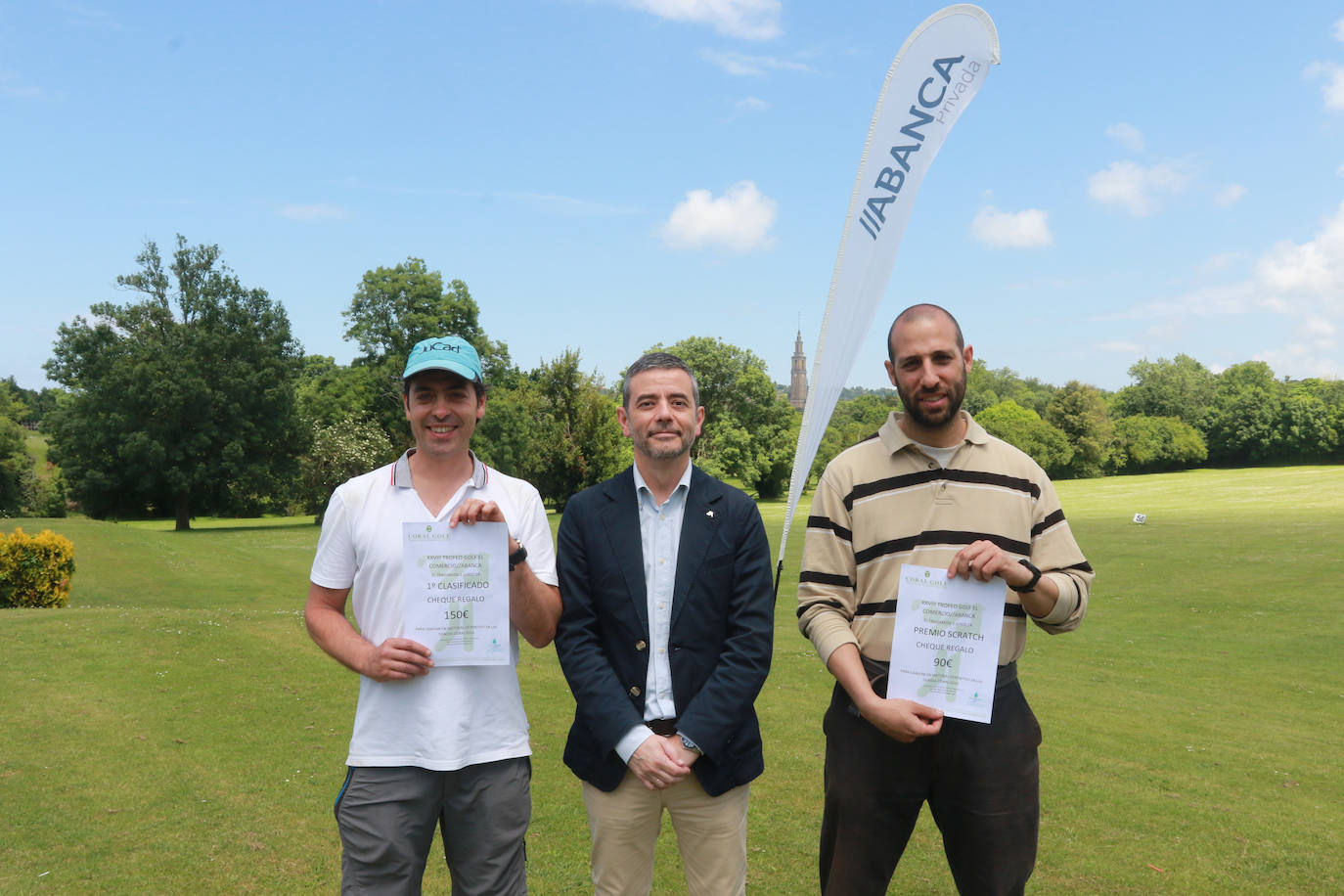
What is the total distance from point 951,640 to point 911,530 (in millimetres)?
433

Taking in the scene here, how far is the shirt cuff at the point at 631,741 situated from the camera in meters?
3.20

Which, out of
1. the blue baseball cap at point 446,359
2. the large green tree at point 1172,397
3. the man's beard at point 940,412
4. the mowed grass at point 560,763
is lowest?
the mowed grass at point 560,763

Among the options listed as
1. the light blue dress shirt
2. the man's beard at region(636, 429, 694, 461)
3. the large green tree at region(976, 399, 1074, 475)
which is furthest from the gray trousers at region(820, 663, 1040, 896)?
the large green tree at region(976, 399, 1074, 475)

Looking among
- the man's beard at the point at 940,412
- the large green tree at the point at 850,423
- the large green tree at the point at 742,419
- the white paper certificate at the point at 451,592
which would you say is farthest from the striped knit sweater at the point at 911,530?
the large green tree at the point at 850,423

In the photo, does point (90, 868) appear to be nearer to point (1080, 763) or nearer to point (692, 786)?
point (692, 786)

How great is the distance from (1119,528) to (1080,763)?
31435mm

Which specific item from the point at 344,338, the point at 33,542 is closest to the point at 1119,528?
the point at 33,542

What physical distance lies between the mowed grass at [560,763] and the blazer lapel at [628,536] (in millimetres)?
2722

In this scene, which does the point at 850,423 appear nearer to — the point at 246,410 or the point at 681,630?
the point at 246,410

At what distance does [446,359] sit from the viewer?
322 centimetres

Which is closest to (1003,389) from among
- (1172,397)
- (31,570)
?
(1172,397)

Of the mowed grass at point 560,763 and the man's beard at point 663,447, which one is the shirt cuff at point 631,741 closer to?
the man's beard at point 663,447

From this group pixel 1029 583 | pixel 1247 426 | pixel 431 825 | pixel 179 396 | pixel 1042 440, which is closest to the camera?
pixel 1029 583

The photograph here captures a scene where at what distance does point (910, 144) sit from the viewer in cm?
704
